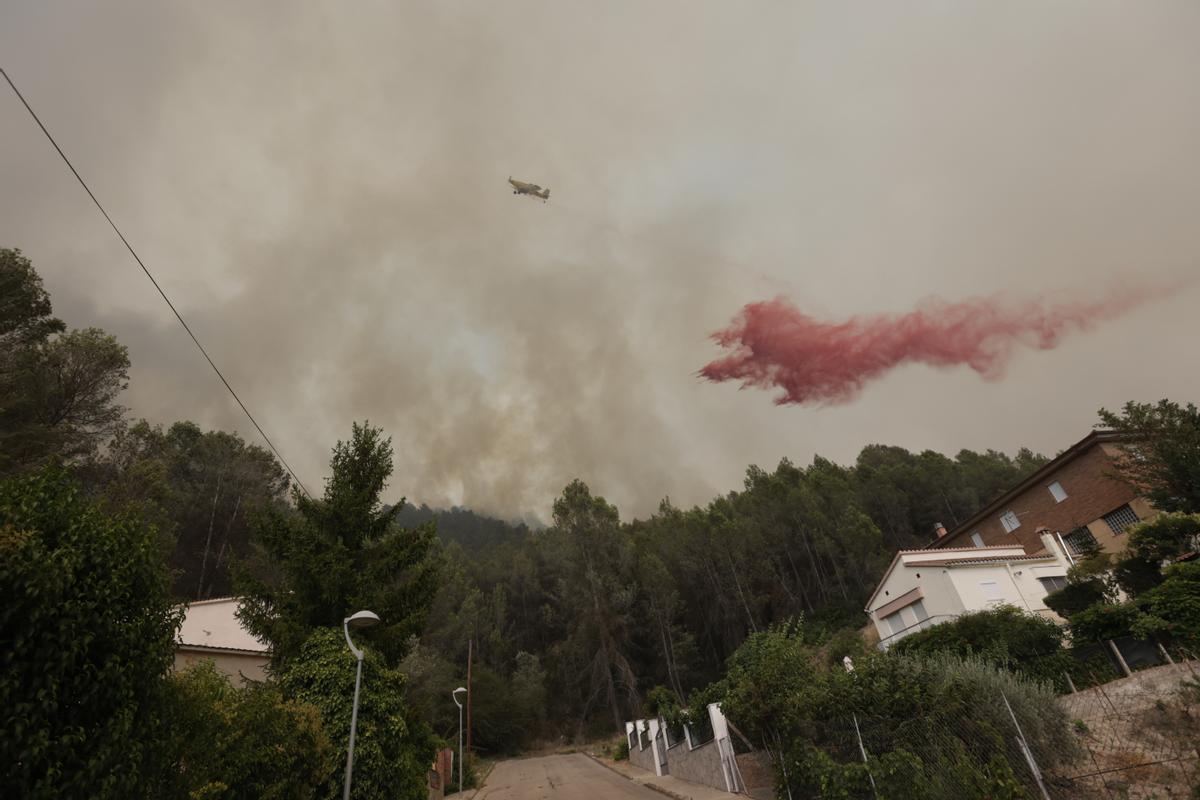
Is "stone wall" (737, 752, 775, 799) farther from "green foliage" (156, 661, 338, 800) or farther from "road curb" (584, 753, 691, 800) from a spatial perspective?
"green foliage" (156, 661, 338, 800)

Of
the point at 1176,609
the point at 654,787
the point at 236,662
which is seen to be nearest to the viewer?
the point at 1176,609

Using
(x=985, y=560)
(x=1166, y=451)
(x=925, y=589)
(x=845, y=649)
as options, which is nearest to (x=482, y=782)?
(x=845, y=649)

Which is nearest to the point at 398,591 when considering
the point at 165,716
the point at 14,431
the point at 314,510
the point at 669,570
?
the point at 314,510

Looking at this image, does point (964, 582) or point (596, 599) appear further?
point (596, 599)

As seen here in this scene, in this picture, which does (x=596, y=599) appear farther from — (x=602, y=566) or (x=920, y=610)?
(x=920, y=610)

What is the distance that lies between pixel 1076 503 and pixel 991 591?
460 inches

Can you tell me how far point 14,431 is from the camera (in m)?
20.6

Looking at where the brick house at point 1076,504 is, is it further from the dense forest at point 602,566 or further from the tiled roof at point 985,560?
the dense forest at point 602,566

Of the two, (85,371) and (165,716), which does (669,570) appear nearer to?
(85,371)

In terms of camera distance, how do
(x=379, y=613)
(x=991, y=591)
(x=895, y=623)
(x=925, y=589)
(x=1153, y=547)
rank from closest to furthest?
(x=379, y=613) < (x=1153, y=547) < (x=991, y=591) < (x=925, y=589) < (x=895, y=623)

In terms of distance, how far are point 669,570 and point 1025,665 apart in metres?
43.2

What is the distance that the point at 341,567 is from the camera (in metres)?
14.8

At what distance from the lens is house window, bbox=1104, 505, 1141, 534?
29.9m

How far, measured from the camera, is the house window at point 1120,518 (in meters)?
29.9
